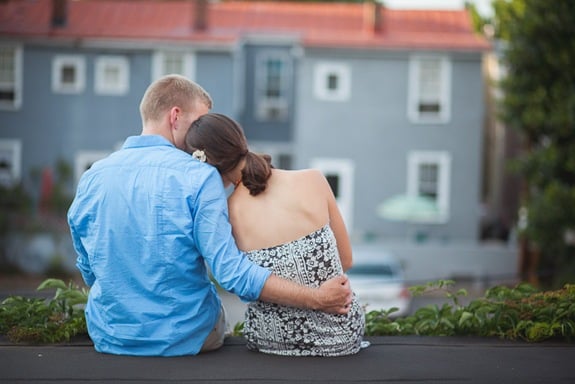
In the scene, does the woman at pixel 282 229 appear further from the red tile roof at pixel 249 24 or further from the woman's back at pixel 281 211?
the red tile roof at pixel 249 24

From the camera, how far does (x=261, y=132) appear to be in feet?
95.3

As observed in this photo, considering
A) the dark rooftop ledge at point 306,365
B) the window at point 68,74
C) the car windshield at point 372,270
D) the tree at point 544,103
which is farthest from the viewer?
the window at point 68,74

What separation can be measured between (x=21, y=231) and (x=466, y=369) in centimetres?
2373

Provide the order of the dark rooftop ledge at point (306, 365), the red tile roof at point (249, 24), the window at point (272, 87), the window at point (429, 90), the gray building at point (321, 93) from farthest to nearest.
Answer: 1. the window at point (272, 87)
2. the window at point (429, 90)
3. the gray building at point (321, 93)
4. the red tile roof at point (249, 24)
5. the dark rooftop ledge at point (306, 365)

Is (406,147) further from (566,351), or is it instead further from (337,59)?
(566,351)

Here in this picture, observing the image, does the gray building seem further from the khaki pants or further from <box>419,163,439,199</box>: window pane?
the khaki pants

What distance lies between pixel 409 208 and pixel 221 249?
71.9 ft

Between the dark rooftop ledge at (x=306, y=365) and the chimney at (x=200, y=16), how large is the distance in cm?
2397

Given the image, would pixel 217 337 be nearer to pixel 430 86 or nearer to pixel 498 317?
pixel 498 317

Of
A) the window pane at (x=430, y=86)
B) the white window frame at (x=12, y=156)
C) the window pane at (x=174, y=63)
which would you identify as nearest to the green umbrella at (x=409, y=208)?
the window pane at (x=430, y=86)

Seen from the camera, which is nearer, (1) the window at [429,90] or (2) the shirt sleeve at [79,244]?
(2) the shirt sleeve at [79,244]

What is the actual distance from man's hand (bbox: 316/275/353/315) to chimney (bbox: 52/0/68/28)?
83.4ft

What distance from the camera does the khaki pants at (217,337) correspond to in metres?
4.02

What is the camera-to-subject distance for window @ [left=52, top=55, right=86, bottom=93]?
90.9 feet
